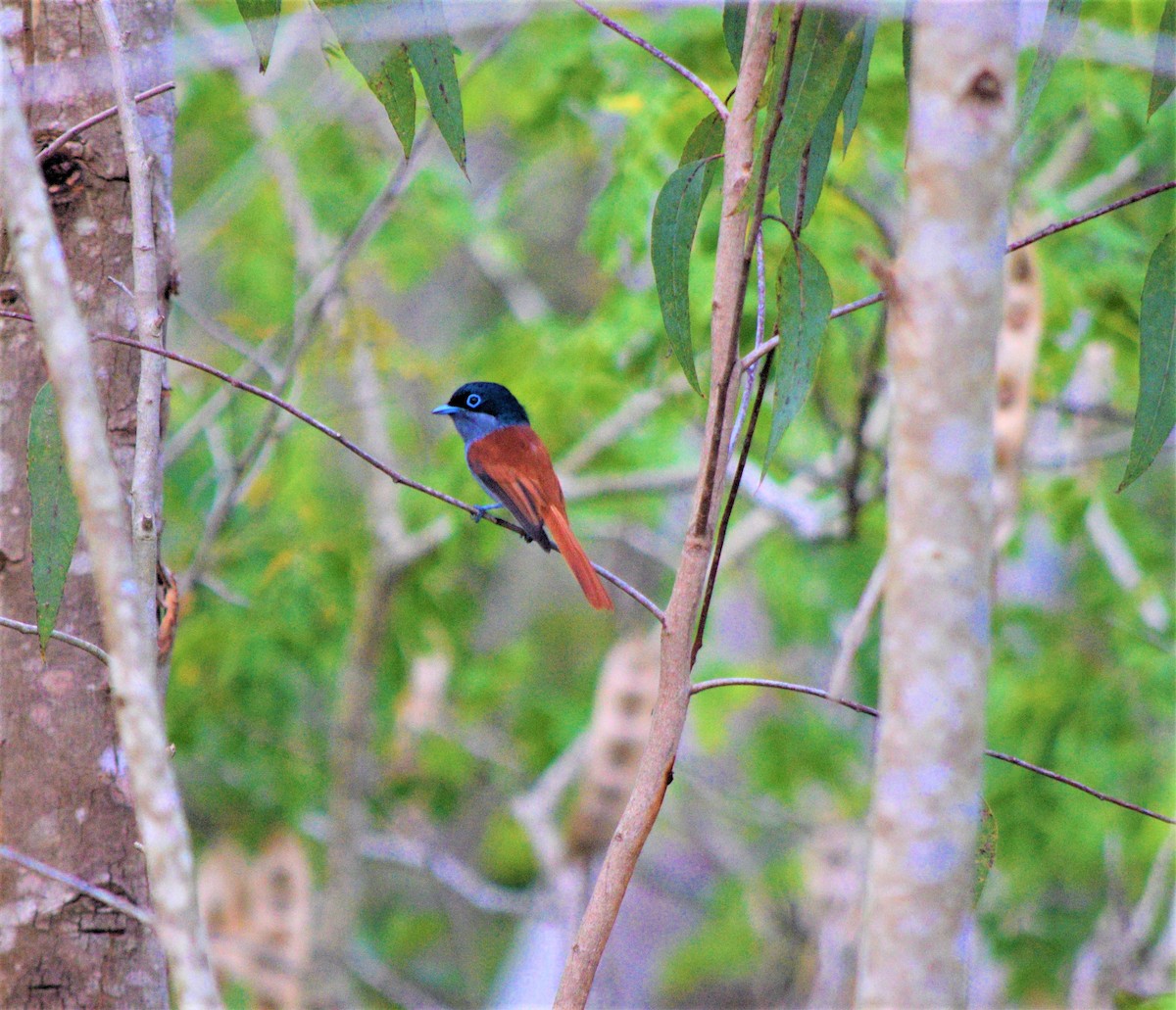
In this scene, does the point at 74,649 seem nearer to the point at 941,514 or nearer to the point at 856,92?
the point at 941,514

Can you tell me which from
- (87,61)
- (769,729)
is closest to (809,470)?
(769,729)

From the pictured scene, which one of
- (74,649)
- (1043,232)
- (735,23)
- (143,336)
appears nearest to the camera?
(1043,232)

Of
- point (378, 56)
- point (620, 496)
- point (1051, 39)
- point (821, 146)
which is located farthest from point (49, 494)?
point (620, 496)

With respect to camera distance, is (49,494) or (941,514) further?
(49,494)

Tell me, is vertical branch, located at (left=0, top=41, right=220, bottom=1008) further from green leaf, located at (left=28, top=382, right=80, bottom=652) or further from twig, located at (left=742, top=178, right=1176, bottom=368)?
twig, located at (left=742, top=178, right=1176, bottom=368)

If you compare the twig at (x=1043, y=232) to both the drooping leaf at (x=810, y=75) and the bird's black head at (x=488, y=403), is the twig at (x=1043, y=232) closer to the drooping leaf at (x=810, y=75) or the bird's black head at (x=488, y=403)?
the drooping leaf at (x=810, y=75)

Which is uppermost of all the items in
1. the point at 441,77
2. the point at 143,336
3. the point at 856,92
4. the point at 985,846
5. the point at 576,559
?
the point at 856,92

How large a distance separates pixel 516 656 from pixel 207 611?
2429 millimetres

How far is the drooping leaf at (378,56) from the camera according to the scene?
7.31 feet

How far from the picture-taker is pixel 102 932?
80.7 inches

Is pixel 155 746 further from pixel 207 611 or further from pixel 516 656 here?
pixel 516 656

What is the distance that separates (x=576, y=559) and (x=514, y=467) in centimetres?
69

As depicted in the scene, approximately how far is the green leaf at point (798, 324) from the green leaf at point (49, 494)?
3.69 feet

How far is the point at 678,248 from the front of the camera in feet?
7.48
